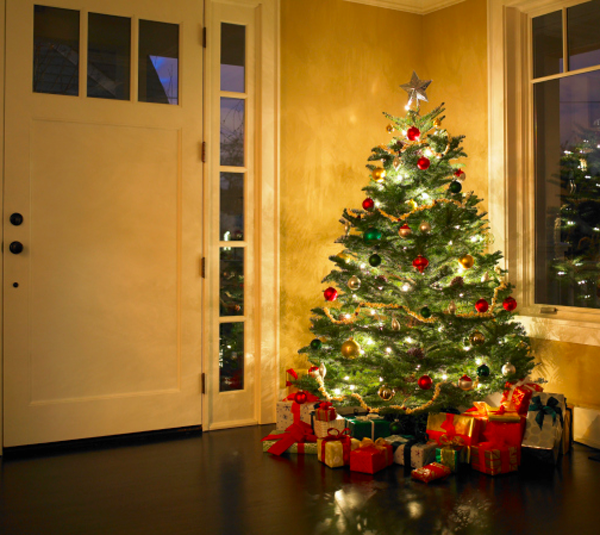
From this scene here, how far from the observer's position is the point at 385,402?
2936mm

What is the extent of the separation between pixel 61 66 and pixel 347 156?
5.76 feet

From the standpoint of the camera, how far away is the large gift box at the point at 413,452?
2.74m

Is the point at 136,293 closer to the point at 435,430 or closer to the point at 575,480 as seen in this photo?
the point at 435,430

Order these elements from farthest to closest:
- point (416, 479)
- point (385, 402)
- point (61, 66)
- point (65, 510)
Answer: point (61, 66) → point (385, 402) → point (416, 479) → point (65, 510)

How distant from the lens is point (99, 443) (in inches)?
126

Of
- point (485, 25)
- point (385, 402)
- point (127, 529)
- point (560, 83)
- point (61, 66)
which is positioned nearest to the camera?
point (127, 529)

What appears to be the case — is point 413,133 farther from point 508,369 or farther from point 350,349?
point 508,369

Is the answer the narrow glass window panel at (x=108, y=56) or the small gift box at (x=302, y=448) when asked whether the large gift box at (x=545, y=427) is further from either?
the narrow glass window panel at (x=108, y=56)

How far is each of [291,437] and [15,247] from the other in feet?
5.64

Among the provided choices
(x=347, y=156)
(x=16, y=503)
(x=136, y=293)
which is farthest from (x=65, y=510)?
(x=347, y=156)

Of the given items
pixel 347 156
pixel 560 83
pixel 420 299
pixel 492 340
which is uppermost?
pixel 560 83

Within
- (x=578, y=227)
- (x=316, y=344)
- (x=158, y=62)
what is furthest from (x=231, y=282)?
(x=578, y=227)

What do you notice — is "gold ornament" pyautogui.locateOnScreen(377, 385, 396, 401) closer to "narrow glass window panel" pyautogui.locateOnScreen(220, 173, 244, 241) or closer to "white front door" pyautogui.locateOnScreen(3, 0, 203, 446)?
"white front door" pyautogui.locateOnScreen(3, 0, 203, 446)

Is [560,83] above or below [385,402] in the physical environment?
above
